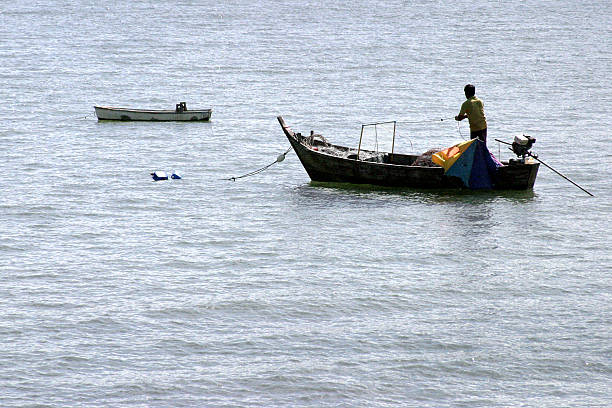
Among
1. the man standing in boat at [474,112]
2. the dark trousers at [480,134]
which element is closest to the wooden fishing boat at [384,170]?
the dark trousers at [480,134]

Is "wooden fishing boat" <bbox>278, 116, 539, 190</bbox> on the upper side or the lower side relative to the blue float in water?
upper

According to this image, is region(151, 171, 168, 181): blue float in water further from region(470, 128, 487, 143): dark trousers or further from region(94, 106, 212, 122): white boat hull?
region(94, 106, 212, 122): white boat hull

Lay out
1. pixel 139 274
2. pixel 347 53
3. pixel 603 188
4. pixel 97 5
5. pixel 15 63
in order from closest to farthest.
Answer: pixel 139 274, pixel 603 188, pixel 15 63, pixel 347 53, pixel 97 5

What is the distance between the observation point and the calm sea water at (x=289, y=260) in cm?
1338

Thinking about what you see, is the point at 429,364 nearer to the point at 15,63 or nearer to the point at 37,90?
the point at 37,90

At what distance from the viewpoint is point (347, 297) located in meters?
16.4

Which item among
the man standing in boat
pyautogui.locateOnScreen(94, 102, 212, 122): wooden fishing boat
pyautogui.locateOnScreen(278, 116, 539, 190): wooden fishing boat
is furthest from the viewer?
pyautogui.locateOnScreen(94, 102, 212, 122): wooden fishing boat

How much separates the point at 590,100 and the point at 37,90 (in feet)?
79.3

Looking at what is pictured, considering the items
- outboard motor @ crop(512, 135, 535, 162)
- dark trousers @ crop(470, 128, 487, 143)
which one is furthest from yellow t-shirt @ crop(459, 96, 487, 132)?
outboard motor @ crop(512, 135, 535, 162)

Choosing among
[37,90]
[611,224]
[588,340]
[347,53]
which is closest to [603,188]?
[611,224]

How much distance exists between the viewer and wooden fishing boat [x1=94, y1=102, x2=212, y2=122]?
113 ft

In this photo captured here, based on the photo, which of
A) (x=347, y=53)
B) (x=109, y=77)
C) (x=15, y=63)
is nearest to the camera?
(x=109, y=77)

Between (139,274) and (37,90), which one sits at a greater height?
(37,90)

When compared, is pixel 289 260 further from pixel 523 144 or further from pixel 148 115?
pixel 148 115
